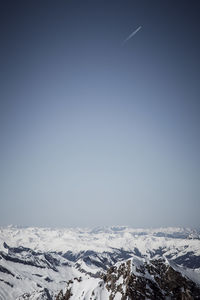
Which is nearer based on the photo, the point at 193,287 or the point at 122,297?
the point at 122,297

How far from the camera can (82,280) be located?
86.4 meters

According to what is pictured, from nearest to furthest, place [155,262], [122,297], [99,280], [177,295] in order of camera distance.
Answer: [122,297] < [177,295] < [99,280] < [155,262]

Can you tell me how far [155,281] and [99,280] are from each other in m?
20.7

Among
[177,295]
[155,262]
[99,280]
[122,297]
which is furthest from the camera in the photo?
[155,262]

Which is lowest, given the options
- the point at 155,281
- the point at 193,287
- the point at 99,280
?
the point at 193,287

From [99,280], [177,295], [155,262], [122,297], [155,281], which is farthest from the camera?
[155,262]

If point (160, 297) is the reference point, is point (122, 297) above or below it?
above

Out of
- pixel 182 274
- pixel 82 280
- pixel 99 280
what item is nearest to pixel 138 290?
pixel 99 280

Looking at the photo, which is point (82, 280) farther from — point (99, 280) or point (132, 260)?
point (132, 260)

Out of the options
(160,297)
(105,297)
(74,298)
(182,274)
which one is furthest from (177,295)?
(74,298)

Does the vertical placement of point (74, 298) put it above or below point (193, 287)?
above

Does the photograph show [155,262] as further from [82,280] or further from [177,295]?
[82,280]

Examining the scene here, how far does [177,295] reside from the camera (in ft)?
220

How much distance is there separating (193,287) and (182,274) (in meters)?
Answer: 6.69
